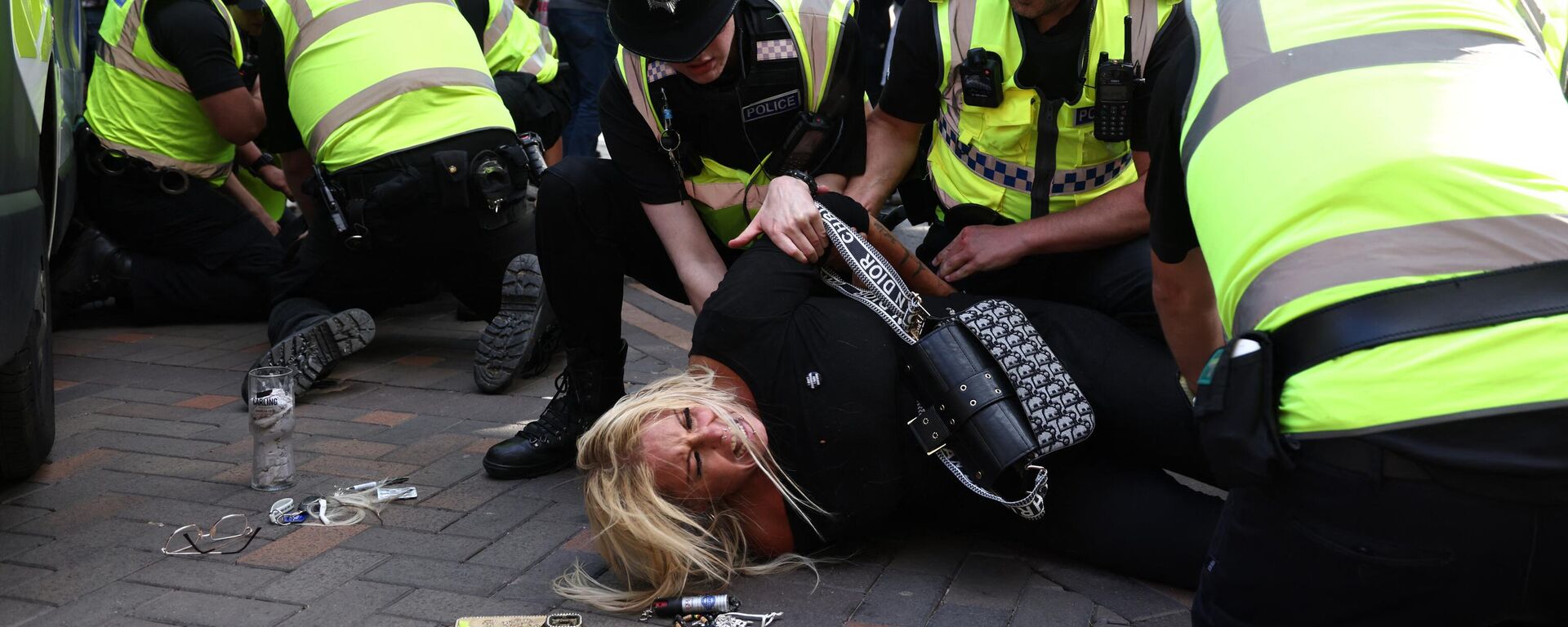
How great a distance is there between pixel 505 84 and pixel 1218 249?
13.7ft

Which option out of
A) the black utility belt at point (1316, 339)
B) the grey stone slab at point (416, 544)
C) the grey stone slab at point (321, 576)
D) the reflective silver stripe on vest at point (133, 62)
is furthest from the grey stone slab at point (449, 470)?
the black utility belt at point (1316, 339)

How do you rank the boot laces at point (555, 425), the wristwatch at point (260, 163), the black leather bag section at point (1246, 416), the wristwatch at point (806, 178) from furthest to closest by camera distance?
the wristwatch at point (260, 163)
the boot laces at point (555, 425)
the wristwatch at point (806, 178)
the black leather bag section at point (1246, 416)

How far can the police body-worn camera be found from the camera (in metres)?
3.04

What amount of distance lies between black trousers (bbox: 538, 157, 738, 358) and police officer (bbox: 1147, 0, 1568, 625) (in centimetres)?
196

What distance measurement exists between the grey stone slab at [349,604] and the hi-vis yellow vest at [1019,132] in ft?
5.46

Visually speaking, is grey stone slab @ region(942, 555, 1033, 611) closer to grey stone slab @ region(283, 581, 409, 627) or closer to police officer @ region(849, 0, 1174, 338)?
police officer @ region(849, 0, 1174, 338)

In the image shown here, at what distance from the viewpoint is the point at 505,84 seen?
5363 millimetres

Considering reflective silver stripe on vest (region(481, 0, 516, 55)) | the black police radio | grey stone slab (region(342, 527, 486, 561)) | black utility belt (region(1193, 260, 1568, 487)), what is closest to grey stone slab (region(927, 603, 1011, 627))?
black utility belt (region(1193, 260, 1568, 487))

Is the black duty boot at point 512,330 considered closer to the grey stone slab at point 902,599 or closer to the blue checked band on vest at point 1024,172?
the blue checked band on vest at point 1024,172

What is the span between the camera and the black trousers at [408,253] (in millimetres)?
4250

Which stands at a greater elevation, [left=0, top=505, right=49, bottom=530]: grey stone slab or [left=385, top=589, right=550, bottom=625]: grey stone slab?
[left=385, top=589, right=550, bottom=625]: grey stone slab

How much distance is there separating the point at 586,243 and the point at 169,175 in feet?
7.99

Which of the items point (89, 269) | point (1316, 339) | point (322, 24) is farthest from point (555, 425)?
point (89, 269)

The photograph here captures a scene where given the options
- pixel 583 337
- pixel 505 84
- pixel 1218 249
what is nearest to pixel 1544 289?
pixel 1218 249
